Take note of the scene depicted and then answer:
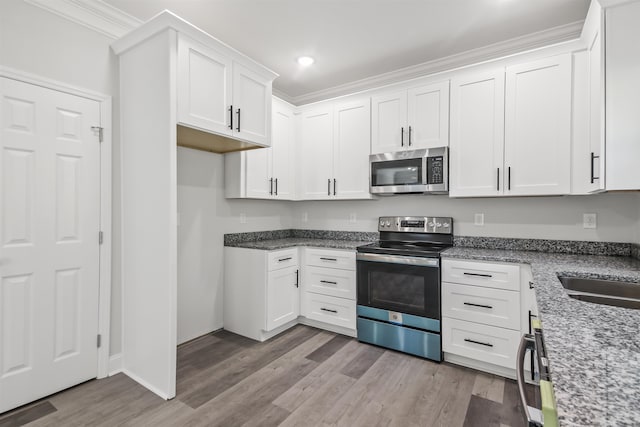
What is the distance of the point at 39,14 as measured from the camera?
6.80ft

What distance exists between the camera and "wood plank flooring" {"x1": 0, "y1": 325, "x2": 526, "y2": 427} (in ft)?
6.39

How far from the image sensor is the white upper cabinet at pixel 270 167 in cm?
323

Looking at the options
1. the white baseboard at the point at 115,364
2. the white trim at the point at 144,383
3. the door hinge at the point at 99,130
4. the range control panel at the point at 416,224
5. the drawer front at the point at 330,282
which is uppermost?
the door hinge at the point at 99,130

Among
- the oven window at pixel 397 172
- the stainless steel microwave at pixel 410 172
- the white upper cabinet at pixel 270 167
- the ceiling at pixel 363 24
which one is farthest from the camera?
the white upper cabinet at pixel 270 167

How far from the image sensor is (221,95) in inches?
97.0

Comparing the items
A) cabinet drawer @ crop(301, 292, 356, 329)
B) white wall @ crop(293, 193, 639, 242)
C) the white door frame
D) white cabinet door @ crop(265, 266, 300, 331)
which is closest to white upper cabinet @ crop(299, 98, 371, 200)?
white wall @ crop(293, 193, 639, 242)

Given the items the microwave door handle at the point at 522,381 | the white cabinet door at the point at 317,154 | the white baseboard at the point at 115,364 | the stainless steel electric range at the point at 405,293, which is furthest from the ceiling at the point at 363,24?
the white baseboard at the point at 115,364

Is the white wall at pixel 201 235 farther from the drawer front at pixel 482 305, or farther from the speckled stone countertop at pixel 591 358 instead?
the speckled stone countertop at pixel 591 358

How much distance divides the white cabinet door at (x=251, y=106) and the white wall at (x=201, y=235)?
72cm

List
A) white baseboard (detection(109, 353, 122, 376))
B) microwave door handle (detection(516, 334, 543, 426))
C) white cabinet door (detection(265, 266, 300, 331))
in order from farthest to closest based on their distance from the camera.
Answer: white cabinet door (detection(265, 266, 300, 331)) → white baseboard (detection(109, 353, 122, 376)) → microwave door handle (detection(516, 334, 543, 426))

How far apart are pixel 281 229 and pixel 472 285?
2.38 m

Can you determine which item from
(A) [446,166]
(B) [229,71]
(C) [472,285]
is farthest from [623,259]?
(B) [229,71]

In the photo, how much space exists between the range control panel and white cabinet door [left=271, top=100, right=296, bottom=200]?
1.14 metres

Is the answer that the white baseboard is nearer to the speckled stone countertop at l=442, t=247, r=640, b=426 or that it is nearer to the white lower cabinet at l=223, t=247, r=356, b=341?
the white lower cabinet at l=223, t=247, r=356, b=341
